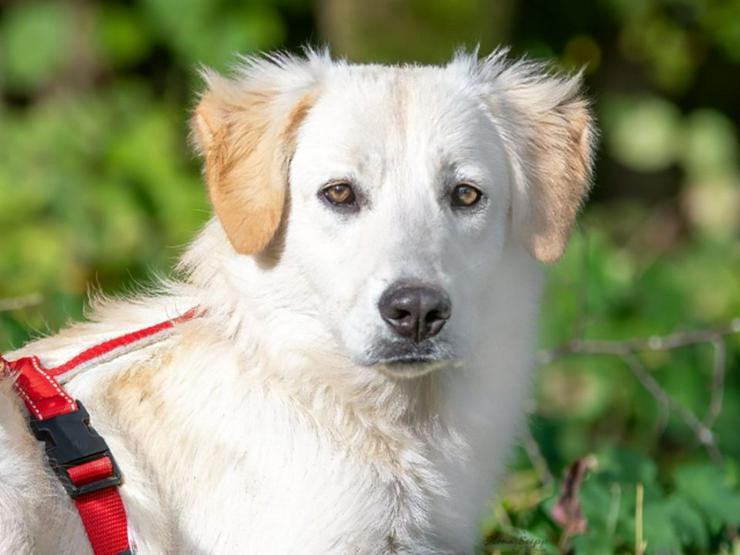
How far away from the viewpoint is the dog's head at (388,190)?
4254 mm

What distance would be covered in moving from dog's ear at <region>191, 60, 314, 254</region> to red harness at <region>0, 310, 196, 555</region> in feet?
2.48

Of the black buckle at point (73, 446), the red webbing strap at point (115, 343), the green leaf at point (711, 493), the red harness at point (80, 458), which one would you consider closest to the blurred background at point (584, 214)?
the green leaf at point (711, 493)

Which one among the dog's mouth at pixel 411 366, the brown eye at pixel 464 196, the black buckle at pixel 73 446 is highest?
the brown eye at pixel 464 196

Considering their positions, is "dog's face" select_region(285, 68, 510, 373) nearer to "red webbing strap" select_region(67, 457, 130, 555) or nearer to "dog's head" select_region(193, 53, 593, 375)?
"dog's head" select_region(193, 53, 593, 375)

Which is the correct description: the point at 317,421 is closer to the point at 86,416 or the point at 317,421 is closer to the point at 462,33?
the point at 86,416

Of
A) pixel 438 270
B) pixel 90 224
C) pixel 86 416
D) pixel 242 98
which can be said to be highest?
pixel 242 98

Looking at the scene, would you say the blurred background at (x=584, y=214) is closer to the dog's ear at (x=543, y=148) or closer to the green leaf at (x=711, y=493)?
the green leaf at (x=711, y=493)

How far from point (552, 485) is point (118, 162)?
5.71 m

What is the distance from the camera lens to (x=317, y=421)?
438 cm

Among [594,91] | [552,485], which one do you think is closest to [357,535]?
[552,485]

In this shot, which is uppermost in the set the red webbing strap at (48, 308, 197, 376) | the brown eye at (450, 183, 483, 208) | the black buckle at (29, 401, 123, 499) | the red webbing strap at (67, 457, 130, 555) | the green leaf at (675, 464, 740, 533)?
the brown eye at (450, 183, 483, 208)

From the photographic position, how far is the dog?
164 inches

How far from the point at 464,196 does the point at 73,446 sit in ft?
4.99

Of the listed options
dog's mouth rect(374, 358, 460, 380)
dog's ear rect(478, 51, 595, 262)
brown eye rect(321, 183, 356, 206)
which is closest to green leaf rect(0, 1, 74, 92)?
dog's ear rect(478, 51, 595, 262)
